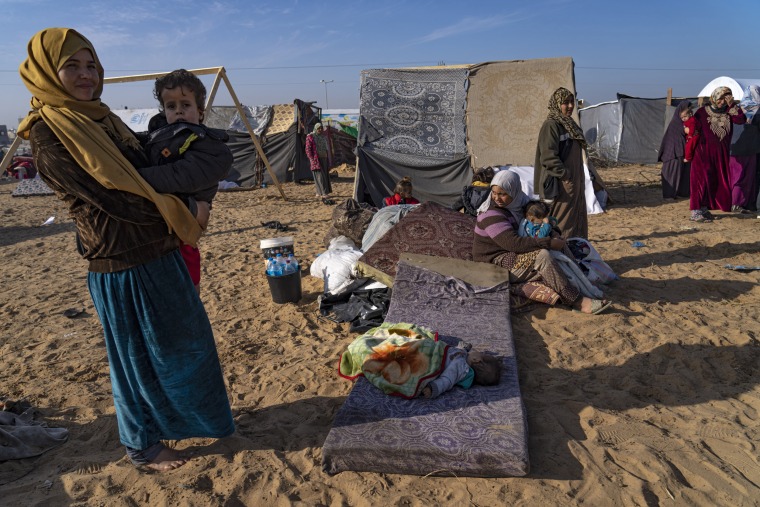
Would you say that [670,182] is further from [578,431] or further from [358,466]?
[358,466]

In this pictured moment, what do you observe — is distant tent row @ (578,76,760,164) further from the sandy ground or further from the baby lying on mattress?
the baby lying on mattress

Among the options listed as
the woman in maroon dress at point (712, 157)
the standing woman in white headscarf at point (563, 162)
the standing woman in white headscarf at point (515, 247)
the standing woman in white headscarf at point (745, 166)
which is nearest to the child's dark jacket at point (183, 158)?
the standing woman in white headscarf at point (515, 247)

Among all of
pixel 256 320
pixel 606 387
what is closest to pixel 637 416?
pixel 606 387

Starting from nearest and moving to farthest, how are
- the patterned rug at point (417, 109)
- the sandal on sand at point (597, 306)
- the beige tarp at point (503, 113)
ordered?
the sandal on sand at point (597, 306) → the beige tarp at point (503, 113) → the patterned rug at point (417, 109)

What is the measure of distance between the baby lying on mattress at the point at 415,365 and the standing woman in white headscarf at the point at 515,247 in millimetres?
1400


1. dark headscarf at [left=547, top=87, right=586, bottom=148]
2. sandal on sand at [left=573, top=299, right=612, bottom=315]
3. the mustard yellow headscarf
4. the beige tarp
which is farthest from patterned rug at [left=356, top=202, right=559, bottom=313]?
the beige tarp

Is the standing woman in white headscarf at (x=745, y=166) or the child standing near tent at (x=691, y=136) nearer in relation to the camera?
the child standing near tent at (x=691, y=136)

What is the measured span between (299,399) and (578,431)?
61.9 inches

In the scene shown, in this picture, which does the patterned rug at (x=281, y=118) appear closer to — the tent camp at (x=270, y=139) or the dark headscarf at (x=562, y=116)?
the tent camp at (x=270, y=139)

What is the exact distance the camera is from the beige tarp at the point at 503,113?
28.6 feet

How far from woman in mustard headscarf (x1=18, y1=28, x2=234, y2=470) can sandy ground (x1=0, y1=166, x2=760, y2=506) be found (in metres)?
0.32

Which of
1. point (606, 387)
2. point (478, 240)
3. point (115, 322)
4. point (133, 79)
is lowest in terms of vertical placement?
point (606, 387)

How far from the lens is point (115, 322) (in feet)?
6.68

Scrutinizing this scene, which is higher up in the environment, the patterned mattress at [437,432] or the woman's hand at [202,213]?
the woman's hand at [202,213]
